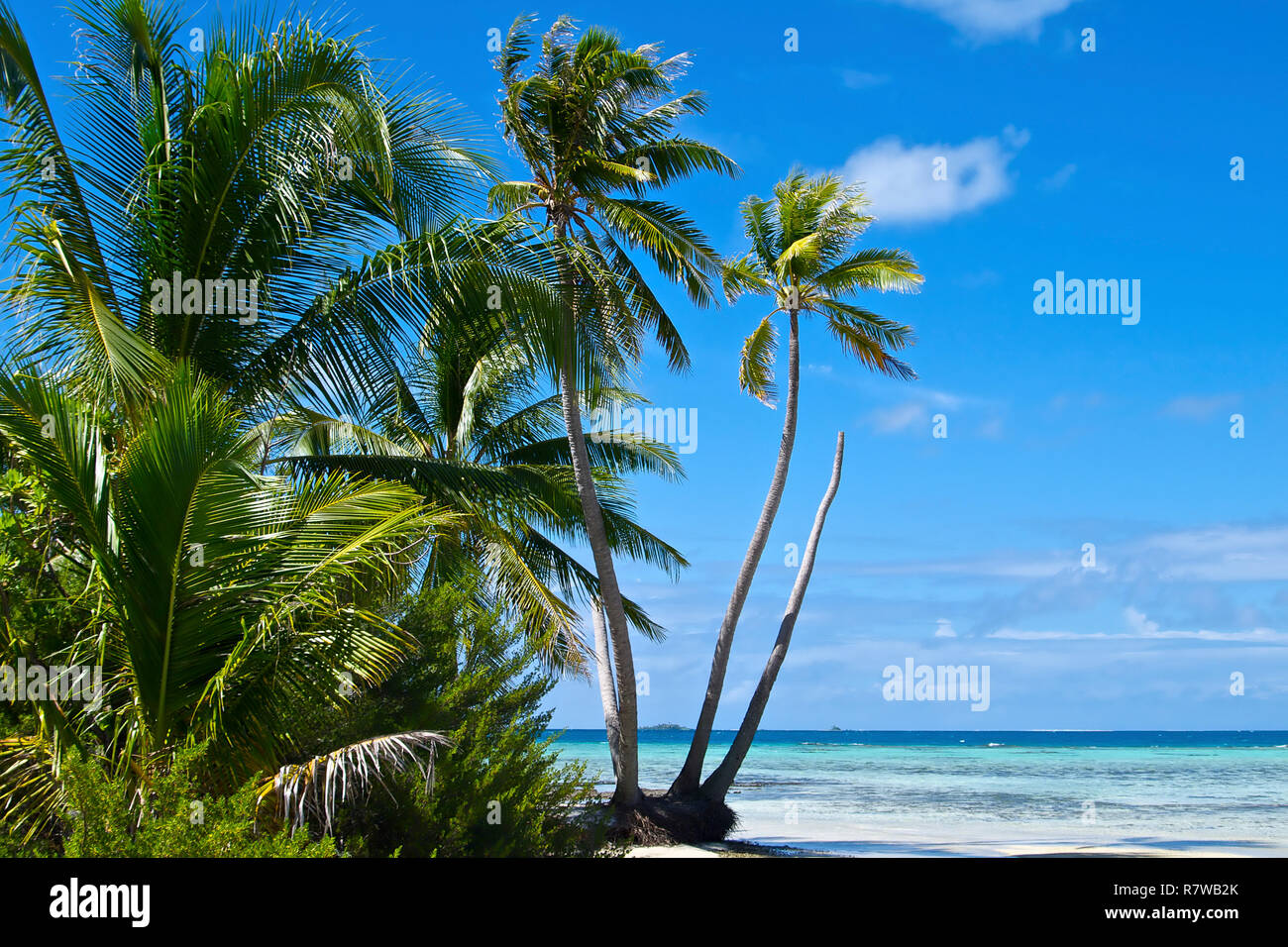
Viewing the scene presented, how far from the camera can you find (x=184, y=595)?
19.6 ft

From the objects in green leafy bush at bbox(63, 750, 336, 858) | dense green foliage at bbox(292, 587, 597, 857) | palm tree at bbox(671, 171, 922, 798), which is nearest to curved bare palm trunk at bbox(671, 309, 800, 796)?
palm tree at bbox(671, 171, 922, 798)

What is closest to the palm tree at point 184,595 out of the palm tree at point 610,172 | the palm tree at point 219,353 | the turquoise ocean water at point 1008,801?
the palm tree at point 219,353

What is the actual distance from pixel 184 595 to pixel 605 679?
10265mm

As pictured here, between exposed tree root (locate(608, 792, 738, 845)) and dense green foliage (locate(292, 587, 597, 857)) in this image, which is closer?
dense green foliage (locate(292, 587, 597, 857))

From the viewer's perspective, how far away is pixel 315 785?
5863 millimetres

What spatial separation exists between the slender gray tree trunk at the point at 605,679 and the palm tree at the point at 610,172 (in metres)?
0.17

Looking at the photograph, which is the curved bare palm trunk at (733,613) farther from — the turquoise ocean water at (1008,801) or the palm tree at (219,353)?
the palm tree at (219,353)

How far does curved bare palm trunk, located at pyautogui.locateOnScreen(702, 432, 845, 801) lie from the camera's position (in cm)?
1606

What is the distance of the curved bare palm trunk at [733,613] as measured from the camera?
1620 centimetres

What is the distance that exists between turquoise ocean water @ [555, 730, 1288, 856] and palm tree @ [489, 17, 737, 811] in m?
3.64

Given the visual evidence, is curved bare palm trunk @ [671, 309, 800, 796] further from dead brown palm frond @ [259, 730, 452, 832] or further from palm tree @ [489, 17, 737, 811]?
dead brown palm frond @ [259, 730, 452, 832]

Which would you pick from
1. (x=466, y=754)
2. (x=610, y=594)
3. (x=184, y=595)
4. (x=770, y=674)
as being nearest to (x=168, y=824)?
(x=184, y=595)

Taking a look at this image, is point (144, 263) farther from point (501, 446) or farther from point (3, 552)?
point (501, 446)

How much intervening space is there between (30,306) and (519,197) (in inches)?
335
